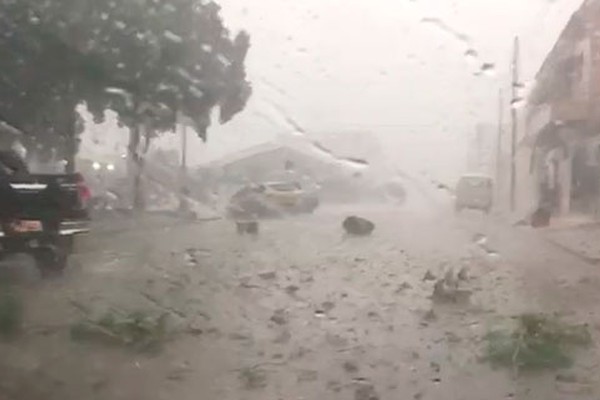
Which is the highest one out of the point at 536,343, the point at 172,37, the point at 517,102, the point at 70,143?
the point at 172,37

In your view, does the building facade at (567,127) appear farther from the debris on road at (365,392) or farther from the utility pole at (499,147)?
the debris on road at (365,392)

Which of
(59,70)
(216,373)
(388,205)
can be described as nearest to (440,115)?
(388,205)

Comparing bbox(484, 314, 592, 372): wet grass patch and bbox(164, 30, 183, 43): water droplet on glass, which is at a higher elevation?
bbox(164, 30, 183, 43): water droplet on glass

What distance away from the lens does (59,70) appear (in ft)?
5.65

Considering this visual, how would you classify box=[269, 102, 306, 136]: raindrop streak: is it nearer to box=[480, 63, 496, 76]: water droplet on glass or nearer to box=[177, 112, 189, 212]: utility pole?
box=[177, 112, 189, 212]: utility pole

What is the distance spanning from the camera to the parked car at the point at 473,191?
158 cm

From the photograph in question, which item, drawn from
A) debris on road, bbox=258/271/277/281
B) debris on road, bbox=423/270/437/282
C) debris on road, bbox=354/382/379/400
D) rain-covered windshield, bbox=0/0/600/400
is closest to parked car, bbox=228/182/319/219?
rain-covered windshield, bbox=0/0/600/400

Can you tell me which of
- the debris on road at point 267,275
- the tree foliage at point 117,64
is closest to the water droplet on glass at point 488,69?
the tree foliage at point 117,64

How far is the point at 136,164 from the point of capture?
1701 mm

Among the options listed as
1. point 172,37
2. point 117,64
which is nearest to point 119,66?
point 117,64

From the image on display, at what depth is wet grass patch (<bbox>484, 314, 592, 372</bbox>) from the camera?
1.54m

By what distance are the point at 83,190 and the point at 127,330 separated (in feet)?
0.97

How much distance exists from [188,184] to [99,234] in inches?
8.1

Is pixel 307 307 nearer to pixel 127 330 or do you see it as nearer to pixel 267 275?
pixel 267 275
